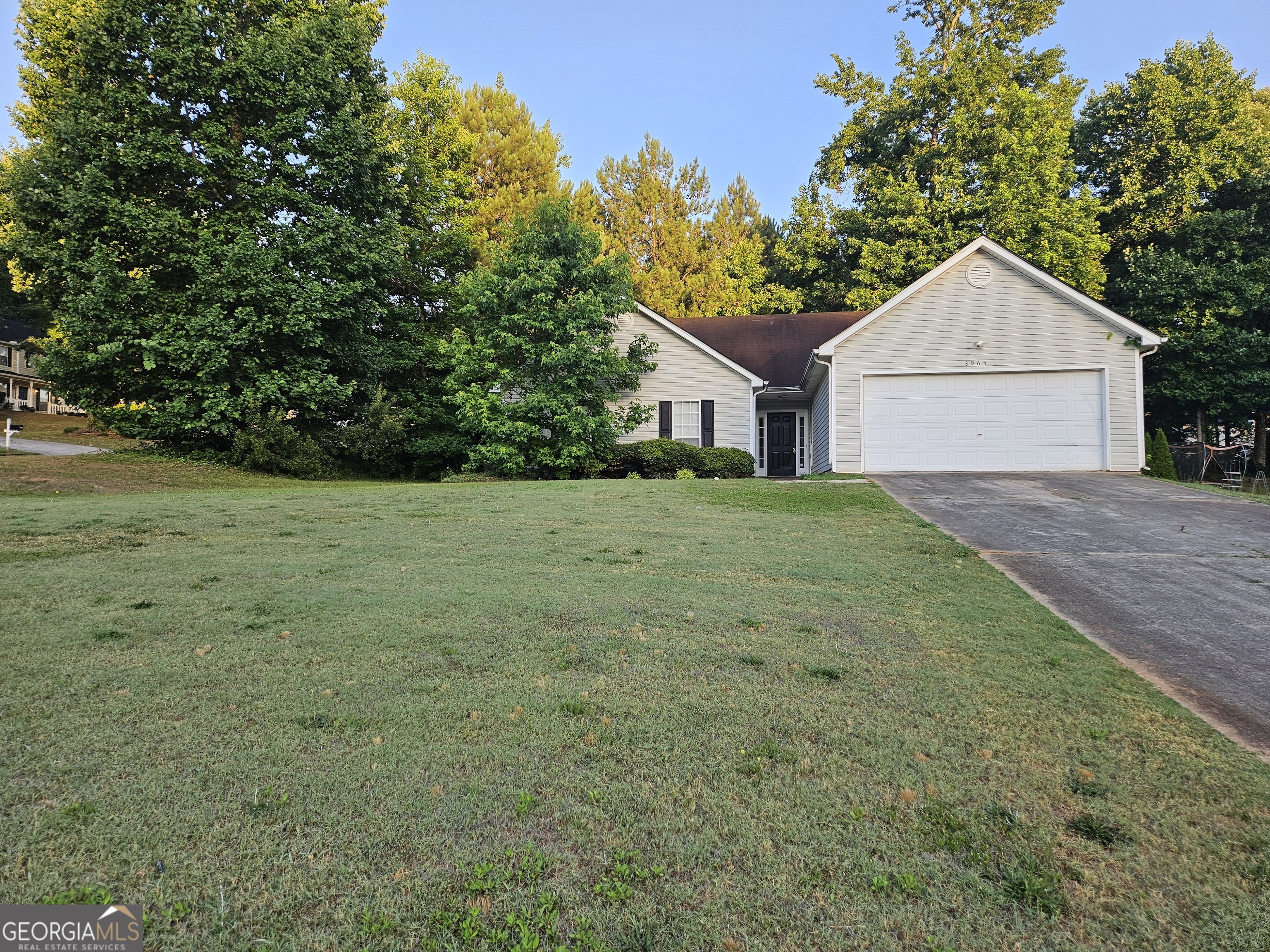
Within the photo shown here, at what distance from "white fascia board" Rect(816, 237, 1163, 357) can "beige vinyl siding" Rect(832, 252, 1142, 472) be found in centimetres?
9

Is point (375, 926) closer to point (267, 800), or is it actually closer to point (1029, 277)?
point (267, 800)

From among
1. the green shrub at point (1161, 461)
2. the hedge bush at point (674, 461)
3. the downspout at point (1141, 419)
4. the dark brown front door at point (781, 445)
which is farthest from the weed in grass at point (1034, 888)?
the dark brown front door at point (781, 445)

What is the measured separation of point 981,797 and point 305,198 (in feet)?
64.1

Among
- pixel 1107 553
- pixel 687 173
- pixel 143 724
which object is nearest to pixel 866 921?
pixel 143 724

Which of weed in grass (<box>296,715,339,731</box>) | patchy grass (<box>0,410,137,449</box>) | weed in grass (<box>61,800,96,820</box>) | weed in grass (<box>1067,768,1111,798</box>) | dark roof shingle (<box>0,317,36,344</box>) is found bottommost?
weed in grass (<box>1067,768,1111,798</box>)

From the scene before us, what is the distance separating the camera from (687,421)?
19.5 m

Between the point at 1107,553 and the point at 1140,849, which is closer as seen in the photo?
the point at 1140,849

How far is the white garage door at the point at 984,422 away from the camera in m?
15.0

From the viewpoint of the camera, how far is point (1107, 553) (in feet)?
22.3

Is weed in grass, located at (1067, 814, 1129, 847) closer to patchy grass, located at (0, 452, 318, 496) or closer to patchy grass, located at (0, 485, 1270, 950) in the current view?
patchy grass, located at (0, 485, 1270, 950)

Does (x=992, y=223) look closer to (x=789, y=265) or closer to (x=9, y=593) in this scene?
(x=789, y=265)

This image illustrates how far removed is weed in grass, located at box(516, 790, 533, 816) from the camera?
90.6 inches

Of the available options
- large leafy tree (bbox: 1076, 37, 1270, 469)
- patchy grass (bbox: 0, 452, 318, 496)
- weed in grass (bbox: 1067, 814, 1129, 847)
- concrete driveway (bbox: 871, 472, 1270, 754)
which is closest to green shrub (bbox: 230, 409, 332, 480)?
patchy grass (bbox: 0, 452, 318, 496)

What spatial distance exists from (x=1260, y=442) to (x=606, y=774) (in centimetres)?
3108
